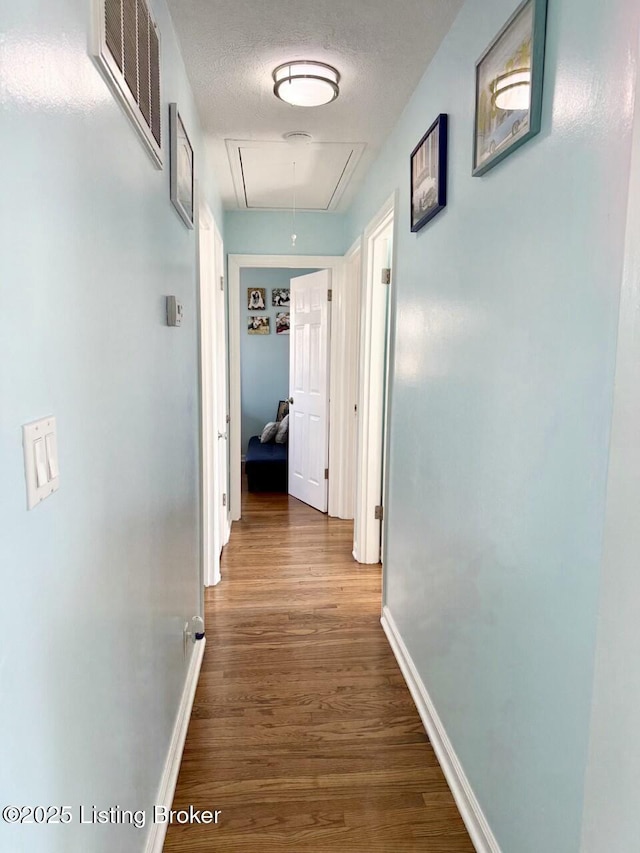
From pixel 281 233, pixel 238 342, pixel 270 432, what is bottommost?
pixel 270 432

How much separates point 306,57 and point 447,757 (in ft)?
8.12

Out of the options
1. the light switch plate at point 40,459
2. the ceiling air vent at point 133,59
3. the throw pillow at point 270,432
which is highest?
the ceiling air vent at point 133,59

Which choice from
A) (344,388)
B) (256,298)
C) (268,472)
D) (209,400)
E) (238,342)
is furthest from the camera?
(256,298)

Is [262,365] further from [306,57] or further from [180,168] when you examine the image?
[180,168]

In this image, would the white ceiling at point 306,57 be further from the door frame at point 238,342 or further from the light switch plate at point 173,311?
the door frame at point 238,342

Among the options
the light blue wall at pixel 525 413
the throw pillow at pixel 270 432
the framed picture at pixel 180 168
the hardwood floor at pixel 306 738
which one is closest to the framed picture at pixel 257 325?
the throw pillow at pixel 270 432

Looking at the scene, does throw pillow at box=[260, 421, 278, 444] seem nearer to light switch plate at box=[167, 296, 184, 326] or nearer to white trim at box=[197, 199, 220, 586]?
white trim at box=[197, 199, 220, 586]

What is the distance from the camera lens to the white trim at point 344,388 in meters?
4.25

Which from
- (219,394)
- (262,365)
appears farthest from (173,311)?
(262,365)

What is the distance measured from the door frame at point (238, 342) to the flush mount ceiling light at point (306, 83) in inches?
76.1

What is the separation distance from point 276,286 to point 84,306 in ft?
19.6

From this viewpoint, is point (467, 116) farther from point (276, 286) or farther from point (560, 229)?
point (276, 286)

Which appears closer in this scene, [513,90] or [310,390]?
[513,90]

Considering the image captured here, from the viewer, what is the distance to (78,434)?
881 millimetres
